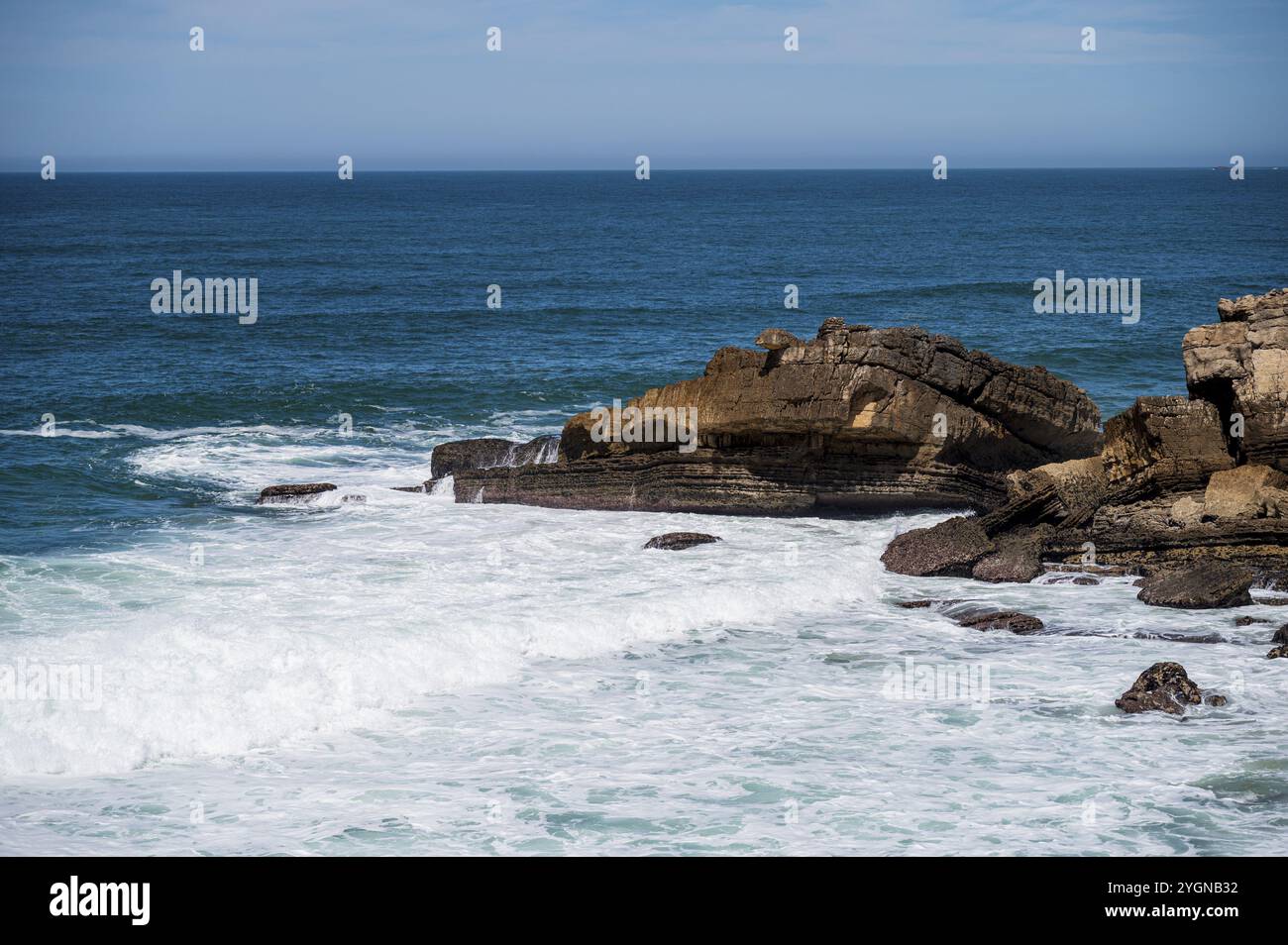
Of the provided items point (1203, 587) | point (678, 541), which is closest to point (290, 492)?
point (678, 541)

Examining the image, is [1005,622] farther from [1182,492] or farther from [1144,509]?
[1182,492]

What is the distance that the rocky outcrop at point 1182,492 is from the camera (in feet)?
64.4

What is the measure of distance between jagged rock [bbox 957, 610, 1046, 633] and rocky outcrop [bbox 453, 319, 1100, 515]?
4.68 metres

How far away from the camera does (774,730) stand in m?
14.2

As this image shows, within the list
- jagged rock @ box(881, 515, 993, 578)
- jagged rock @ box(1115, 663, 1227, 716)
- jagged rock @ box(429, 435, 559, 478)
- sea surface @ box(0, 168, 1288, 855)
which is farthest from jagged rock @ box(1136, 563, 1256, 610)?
jagged rock @ box(429, 435, 559, 478)

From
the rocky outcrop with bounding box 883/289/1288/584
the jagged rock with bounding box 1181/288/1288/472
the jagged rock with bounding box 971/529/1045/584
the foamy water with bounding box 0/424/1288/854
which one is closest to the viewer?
the foamy water with bounding box 0/424/1288/854

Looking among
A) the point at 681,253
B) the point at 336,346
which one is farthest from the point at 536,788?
the point at 681,253

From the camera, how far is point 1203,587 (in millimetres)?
18453

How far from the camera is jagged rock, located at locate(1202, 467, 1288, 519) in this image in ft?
63.9

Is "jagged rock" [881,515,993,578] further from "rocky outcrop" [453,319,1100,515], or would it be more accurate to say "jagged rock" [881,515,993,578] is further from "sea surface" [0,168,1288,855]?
"rocky outcrop" [453,319,1100,515]

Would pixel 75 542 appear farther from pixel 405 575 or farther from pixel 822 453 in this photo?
pixel 822 453

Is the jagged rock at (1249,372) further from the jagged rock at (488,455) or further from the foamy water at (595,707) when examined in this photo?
the jagged rock at (488,455)

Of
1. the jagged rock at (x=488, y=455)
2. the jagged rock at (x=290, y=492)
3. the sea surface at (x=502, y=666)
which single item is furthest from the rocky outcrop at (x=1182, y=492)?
the jagged rock at (x=290, y=492)
